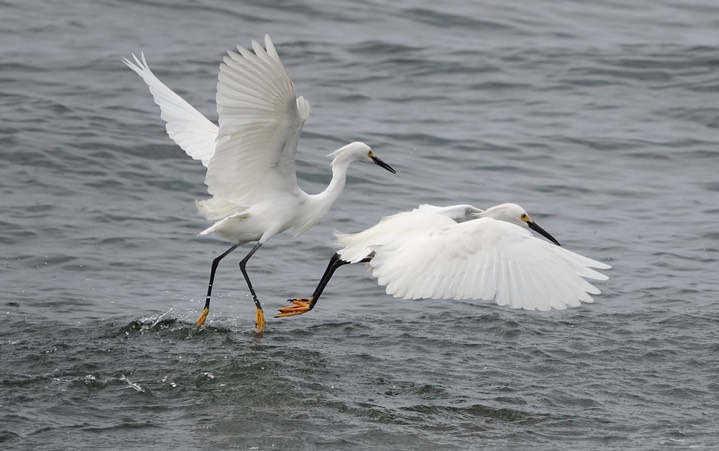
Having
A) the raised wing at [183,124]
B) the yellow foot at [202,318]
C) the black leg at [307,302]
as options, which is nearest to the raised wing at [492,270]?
the black leg at [307,302]

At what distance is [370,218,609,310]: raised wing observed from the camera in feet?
21.8

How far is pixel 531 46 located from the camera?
1677 centimetres

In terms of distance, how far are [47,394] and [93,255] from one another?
3.40 metres

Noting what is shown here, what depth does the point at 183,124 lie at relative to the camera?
940cm

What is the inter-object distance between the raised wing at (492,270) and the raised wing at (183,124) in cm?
264

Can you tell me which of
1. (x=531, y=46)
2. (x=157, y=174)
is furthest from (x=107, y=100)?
(x=531, y=46)

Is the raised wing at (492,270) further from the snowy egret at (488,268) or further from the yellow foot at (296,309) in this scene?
the yellow foot at (296,309)

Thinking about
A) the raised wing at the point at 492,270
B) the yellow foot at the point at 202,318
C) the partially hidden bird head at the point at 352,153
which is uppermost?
the partially hidden bird head at the point at 352,153

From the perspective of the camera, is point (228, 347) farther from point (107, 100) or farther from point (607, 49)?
point (607, 49)

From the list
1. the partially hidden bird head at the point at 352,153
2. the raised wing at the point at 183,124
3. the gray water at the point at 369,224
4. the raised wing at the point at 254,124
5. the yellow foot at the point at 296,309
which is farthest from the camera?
the raised wing at the point at 183,124

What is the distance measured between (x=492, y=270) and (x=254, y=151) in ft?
6.14

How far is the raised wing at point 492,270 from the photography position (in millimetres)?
6645

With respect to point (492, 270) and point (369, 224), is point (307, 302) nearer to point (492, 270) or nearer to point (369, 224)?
point (492, 270)

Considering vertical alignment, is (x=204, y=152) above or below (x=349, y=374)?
above
